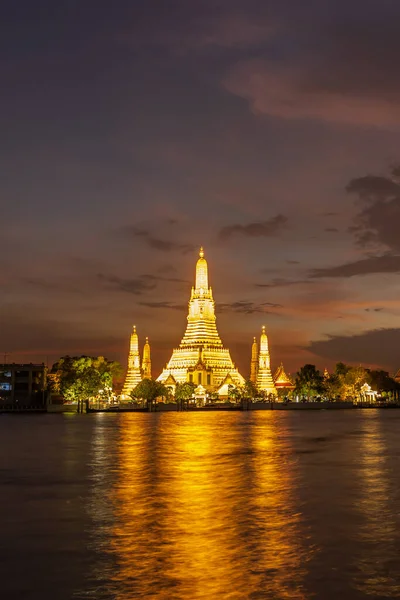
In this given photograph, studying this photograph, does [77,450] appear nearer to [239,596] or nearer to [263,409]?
[239,596]

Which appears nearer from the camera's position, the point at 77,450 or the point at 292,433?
the point at 77,450

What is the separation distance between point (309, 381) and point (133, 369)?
36855 mm

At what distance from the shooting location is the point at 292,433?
70.8m

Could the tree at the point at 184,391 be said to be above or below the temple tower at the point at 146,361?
below

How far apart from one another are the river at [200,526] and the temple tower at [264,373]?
4556 inches

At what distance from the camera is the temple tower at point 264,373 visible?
164 meters

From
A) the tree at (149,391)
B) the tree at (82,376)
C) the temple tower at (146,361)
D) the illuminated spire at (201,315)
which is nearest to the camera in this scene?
the tree at (82,376)

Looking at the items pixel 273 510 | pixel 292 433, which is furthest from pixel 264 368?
pixel 273 510

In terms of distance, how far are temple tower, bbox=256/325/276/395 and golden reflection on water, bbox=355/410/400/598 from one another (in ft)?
403

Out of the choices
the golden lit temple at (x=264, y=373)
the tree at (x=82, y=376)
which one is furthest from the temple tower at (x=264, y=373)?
the tree at (x=82, y=376)

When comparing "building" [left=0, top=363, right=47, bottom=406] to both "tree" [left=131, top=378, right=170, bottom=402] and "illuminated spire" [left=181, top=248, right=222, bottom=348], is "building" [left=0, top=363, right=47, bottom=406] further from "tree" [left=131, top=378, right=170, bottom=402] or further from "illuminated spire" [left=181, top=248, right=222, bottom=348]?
"illuminated spire" [left=181, top=248, right=222, bottom=348]

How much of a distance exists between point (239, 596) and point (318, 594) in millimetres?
1601

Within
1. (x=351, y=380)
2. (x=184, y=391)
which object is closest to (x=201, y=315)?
(x=184, y=391)

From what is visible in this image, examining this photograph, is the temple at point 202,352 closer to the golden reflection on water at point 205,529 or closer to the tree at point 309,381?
the tree at point 309,381
